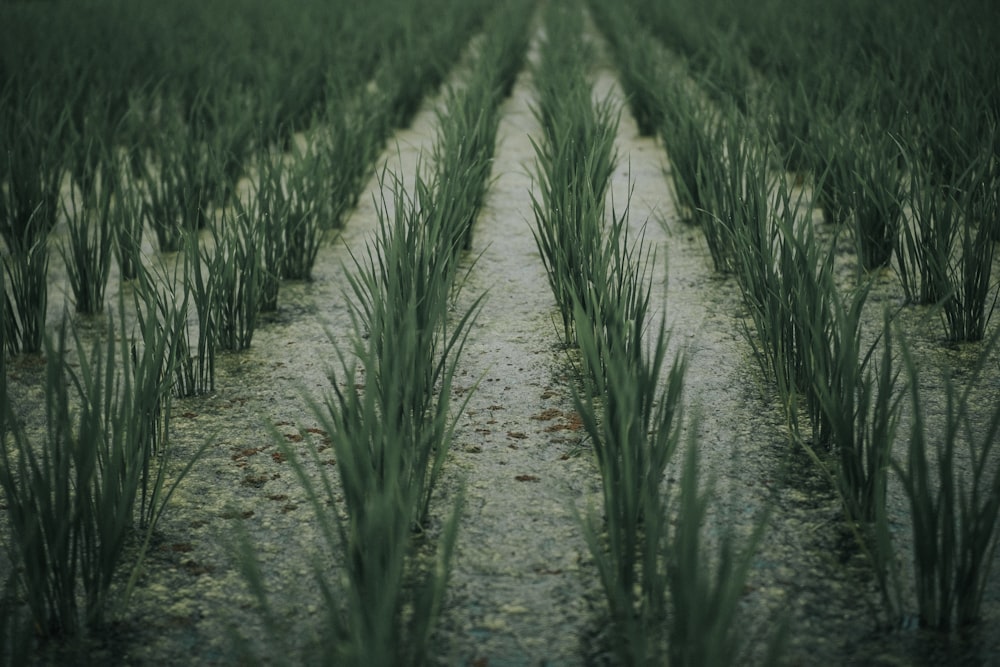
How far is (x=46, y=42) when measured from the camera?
15.1 ft

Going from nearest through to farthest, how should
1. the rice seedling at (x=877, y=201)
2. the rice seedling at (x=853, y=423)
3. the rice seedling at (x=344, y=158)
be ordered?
the rice seedling at (x=853, y=423) → the rice seedling at (x=877, y=201) → the rice seedling at (x=344, y=158)

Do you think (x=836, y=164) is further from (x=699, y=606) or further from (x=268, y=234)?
(x=699, y=606)

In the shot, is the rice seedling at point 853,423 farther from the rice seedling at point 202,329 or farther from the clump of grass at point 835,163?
the rice seedling at point 202,329

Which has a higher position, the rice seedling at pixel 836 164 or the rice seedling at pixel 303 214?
the rice seedling at pixel 836 164

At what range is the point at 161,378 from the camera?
1624 mm

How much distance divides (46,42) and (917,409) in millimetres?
4645

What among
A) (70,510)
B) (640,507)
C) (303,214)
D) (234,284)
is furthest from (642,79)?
(70,510)

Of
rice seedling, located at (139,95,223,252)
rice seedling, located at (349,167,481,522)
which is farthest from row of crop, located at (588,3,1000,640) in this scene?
rice seedling, located at (139,95,223,252)

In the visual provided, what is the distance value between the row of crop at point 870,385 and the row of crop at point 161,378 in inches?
20.0

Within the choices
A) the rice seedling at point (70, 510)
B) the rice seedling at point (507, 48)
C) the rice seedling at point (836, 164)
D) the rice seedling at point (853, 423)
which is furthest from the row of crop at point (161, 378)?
the rice seedling at point (507, 48)

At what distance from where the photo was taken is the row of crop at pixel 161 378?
1061mm

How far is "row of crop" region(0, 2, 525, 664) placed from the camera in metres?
1.06

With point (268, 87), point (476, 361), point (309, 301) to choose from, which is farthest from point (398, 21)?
point (476, 361)

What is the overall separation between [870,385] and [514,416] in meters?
0.61
